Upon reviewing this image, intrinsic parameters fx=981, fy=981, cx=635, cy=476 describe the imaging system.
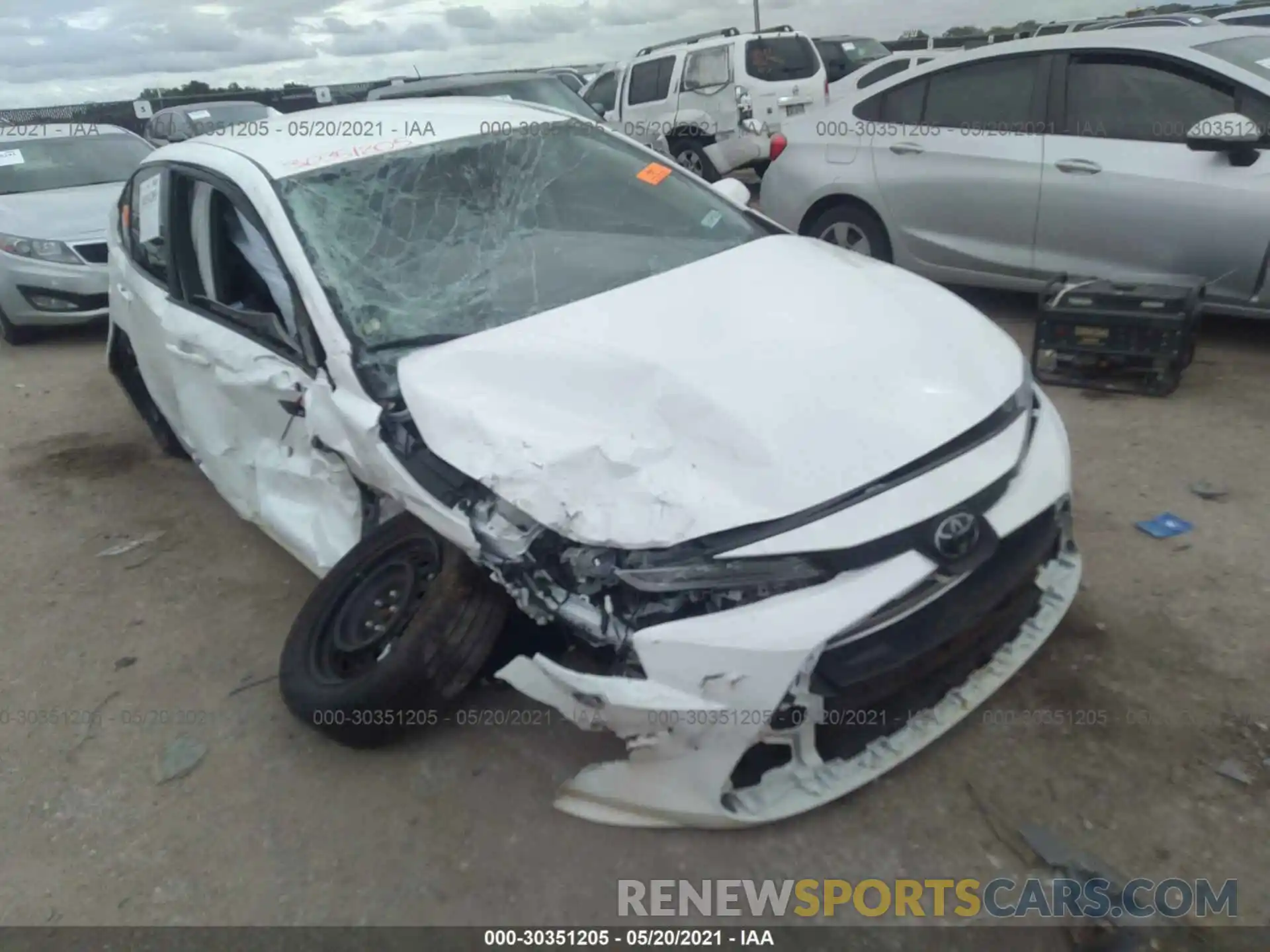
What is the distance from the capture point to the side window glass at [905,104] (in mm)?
5879

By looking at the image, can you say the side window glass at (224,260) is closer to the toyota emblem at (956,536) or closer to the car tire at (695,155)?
the toyota emblem at (956,536)

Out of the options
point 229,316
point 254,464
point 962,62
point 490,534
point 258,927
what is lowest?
point 258,927

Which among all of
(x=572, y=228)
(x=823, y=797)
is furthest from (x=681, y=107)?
(x=823, y=797)

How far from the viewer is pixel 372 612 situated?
9.59 ft

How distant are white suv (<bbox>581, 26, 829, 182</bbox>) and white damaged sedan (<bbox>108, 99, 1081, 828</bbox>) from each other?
770 cm

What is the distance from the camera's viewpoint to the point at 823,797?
2256mm

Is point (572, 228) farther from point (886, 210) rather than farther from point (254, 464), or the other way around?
point (886, 210)

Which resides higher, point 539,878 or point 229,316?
point 229,316

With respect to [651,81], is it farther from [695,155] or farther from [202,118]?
[202,118]

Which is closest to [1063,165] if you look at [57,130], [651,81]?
[651,81]

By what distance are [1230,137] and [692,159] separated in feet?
25.3

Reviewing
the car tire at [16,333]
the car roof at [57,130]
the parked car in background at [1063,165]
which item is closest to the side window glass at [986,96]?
the parked car in background at [1063,165]

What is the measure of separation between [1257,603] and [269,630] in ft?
10.8

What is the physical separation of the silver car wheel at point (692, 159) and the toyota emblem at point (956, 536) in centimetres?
960
